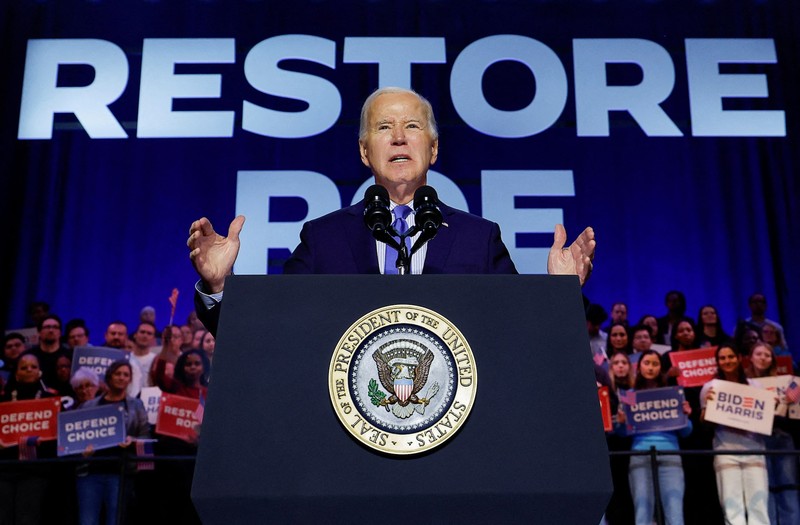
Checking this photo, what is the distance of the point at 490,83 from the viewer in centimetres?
753

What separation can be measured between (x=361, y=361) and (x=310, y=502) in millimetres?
215

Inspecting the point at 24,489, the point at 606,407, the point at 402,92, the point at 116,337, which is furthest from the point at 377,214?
the point at 116,337

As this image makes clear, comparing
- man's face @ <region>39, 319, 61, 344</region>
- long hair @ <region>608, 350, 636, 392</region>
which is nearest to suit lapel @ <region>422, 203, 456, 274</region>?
long hair @ <region>608, 350, 636, 392</region>

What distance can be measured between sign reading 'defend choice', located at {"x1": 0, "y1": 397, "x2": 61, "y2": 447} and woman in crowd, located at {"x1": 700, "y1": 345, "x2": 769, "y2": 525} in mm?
3702

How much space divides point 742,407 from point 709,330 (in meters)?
1.33

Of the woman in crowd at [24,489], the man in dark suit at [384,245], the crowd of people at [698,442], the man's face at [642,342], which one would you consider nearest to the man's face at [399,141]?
the man in dark suit at [384,245]

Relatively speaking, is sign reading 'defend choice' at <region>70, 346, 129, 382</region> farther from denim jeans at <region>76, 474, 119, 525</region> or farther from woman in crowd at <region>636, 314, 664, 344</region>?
woman in crowd at <region>636, 314, 664, 344</region>

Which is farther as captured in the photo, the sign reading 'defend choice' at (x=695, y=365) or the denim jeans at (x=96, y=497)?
the sign reading 'defend choice' at (x=695, y=365)

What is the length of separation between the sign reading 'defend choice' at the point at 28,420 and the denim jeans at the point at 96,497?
36cm

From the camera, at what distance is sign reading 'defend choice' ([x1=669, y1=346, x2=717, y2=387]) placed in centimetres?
513

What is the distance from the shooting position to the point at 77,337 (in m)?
5.84

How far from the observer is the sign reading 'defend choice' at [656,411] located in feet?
15.5

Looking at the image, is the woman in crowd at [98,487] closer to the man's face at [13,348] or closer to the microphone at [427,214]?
the man's face at [13,348]

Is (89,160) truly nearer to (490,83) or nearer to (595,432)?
(490,83)
